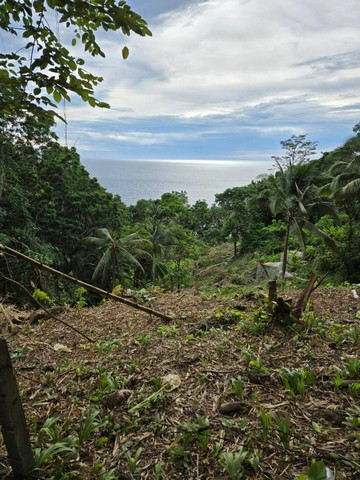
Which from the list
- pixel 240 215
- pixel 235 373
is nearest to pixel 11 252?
pixel 235 373

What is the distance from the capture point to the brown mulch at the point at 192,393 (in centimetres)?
193

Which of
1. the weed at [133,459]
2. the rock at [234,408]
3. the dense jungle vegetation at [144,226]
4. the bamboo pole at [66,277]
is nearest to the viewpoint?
Result: the weed at [133,459]

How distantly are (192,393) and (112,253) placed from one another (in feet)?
65.8

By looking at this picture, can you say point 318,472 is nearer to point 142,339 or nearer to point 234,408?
point 234,408

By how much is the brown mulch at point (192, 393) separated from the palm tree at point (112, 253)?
17505 mm

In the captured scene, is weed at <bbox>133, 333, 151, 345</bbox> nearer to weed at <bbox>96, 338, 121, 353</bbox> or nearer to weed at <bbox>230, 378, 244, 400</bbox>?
weed at <bbox>96, 338, 121, 353</bbox>

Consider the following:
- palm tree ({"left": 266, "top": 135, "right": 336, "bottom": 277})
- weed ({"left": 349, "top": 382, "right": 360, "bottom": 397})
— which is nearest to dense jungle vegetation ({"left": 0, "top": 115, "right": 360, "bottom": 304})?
palm tree ({"left": 266, "top": 135, "right": 336, "bottom": 277})

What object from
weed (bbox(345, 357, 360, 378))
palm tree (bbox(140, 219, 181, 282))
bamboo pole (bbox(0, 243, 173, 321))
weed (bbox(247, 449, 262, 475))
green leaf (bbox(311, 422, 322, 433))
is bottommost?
palm tree (bbox(140, 219, 181, 282))

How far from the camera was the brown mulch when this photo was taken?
6.32 feet

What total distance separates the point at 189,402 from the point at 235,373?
21.2 inches

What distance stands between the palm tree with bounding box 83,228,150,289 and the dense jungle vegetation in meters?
0.07

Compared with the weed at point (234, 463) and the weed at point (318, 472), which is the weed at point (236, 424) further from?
the weed at point (318, 472)

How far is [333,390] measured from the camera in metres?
2.50

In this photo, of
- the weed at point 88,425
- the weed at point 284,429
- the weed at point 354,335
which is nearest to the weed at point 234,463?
the weed at point 284,429
